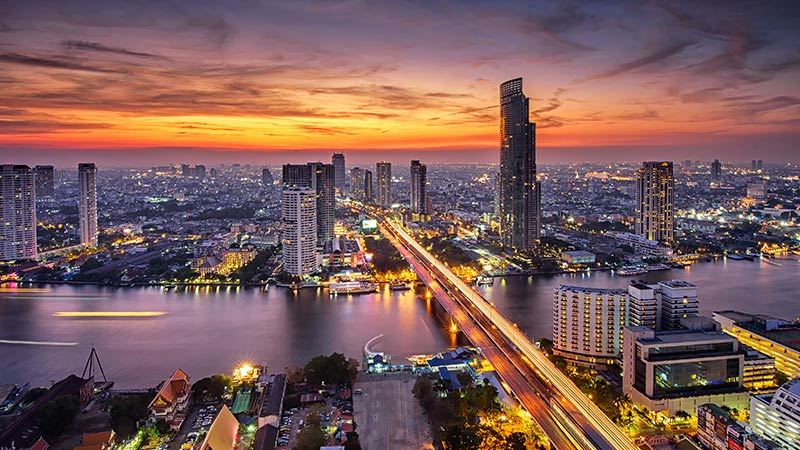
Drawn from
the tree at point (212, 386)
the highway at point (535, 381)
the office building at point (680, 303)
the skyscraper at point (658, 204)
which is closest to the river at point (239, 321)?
the highway at point (535, 381)

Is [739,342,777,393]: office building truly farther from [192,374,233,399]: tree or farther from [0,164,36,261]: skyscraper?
[0,164,36,261]: skyscraper

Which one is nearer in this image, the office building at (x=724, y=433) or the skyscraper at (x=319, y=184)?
the office building at (x=724, y=433)

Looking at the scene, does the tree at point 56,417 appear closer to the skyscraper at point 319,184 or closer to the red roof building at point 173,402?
the red roof building at point 173,402

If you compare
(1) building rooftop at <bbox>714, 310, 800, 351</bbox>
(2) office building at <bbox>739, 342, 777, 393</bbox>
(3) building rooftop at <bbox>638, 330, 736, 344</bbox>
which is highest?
(3) building rooftop at <bbox>638, 330, 736, 344</bbox>

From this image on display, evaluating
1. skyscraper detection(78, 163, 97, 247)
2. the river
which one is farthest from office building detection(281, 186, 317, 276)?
skyscraper detection(78, 163, 97, 247)

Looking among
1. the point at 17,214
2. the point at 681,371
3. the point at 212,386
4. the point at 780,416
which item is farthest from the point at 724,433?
the point at 17,214

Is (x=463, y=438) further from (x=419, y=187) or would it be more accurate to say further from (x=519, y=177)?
(x=419, y=187)
